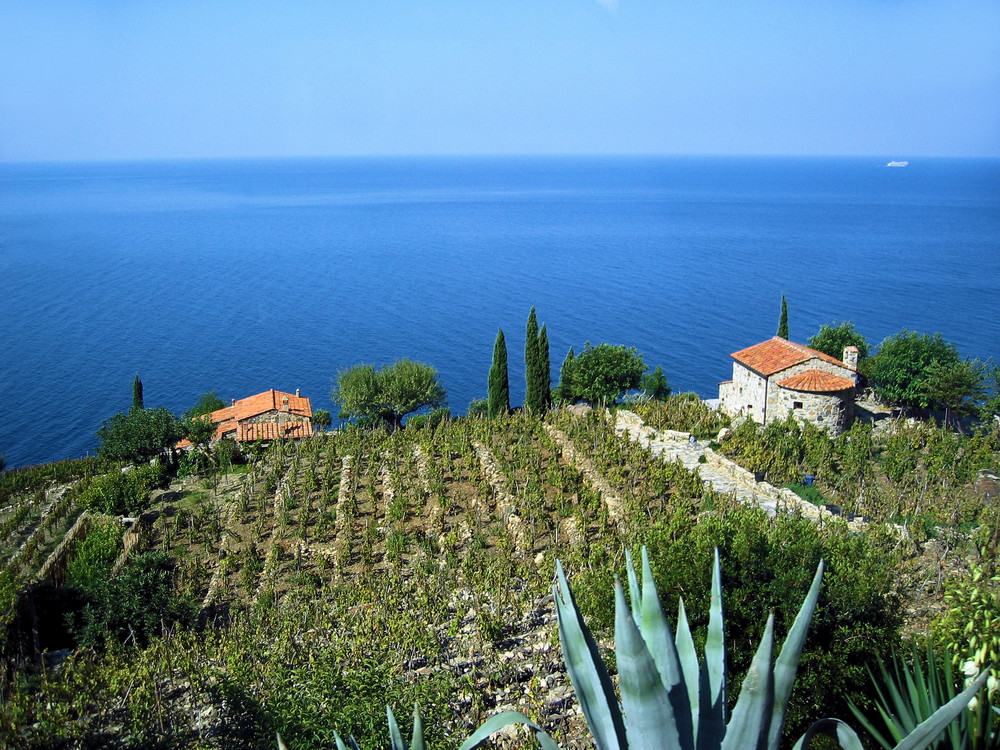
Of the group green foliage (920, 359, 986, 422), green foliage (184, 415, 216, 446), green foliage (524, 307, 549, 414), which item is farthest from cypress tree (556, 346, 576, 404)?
green foliage (184, 415, 216, 446)

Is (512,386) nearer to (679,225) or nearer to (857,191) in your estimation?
(679,225)

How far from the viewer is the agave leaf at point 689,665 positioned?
4.19 metres

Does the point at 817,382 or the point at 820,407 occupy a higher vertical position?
the point at 817,382

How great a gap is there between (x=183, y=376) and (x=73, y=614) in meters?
40.3

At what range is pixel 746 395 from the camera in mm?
24203

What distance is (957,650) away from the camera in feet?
23.7

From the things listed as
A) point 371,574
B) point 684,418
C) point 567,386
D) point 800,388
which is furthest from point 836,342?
point 371,574

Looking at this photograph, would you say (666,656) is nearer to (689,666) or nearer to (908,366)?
(689,666)

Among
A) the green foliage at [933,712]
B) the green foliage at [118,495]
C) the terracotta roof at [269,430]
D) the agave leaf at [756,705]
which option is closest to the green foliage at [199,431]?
the terracotta roof at [269,430]

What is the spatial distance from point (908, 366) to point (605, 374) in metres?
10.4

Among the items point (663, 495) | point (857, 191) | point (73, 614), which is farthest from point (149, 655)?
point (857, 191)

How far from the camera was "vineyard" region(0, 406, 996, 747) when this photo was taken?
7457 millimetres

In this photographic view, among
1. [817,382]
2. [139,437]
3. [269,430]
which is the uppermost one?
[817,382]

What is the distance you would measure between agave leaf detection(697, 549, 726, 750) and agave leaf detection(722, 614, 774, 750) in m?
0.11
